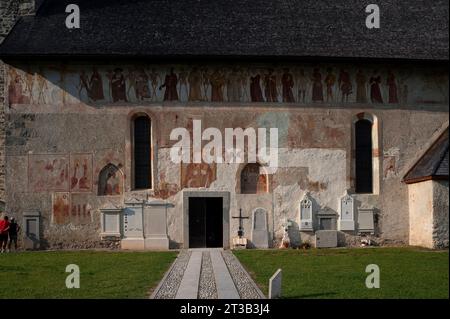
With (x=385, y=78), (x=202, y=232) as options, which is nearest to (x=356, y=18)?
(x=385, y=78)

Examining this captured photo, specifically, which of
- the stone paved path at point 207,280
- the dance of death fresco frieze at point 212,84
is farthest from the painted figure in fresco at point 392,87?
the stone paved path at point 207,280

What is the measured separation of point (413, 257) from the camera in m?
19.0

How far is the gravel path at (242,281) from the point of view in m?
12.1

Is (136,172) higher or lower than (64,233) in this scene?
higher

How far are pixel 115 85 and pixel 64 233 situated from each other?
5.50 metres

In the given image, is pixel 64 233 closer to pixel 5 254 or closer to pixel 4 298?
pixel 5 254

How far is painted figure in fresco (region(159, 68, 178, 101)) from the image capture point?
23.3 meters

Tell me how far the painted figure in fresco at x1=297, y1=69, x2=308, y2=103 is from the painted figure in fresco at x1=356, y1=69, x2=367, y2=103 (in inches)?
75.2

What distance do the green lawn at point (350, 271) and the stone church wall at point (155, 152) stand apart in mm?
2247

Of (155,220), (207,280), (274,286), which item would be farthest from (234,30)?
(274,286)

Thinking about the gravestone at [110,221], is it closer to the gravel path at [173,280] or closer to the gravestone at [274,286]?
the gravel path at [173,280]

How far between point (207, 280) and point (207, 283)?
0.52m

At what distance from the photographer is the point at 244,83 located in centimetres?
2347

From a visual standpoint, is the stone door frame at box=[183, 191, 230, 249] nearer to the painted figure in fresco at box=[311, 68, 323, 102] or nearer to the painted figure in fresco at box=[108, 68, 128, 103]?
the painted figure in fresco at box=[108, 68, 128, 103]
